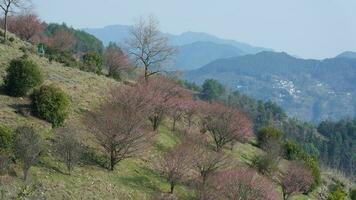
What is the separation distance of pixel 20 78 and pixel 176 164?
33.2 feet

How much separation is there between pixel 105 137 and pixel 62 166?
297cm

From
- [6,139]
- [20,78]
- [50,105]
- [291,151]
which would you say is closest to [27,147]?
[6,139]

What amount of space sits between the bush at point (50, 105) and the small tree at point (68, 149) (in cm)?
281

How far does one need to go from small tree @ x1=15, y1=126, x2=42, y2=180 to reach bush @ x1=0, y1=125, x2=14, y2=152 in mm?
272

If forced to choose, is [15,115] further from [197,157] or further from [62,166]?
[197,157]

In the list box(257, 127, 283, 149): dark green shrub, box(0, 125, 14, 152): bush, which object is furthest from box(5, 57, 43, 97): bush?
box(257, 127, 283, 149): dark green shrub

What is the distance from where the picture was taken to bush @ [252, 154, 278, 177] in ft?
126

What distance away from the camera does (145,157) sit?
98.9 feet

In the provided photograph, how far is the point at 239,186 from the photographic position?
25.7m

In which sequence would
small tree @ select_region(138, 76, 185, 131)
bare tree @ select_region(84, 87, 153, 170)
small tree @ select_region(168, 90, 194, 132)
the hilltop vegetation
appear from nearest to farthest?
1. the hilltop vegetation
2. bare tree @ select_region(84, 87, 153, 170)
3. small tree @ select_region(138, 76, 185, 131)
4. small tree @ select_region(168, 90, 194, 132)

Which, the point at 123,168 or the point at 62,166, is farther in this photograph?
the point at 123,168

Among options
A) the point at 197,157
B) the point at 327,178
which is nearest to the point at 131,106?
the point at 197,157

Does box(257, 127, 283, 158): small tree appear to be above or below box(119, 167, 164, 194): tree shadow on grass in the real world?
below

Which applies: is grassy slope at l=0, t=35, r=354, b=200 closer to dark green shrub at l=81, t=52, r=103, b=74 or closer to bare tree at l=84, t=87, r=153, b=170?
bare tree at l=84, t=87, r=153, b=170
